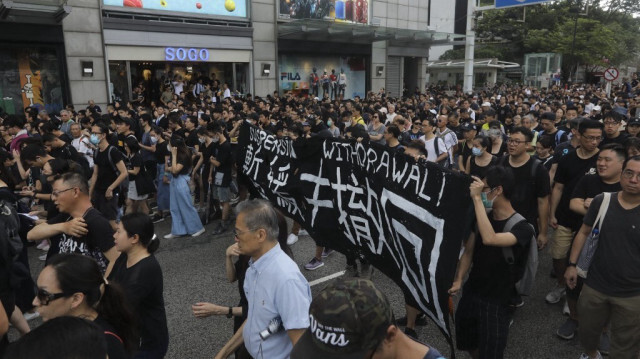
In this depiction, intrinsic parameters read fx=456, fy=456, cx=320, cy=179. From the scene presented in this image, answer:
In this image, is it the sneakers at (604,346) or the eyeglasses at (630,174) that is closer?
the eyeglasses at (630,174)

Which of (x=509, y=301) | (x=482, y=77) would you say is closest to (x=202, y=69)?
(x=509, y=301)

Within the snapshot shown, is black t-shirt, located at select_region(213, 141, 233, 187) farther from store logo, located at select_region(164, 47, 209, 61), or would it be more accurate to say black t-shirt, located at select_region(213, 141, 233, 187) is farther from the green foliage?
the green foliage

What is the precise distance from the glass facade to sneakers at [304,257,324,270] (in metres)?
12.6

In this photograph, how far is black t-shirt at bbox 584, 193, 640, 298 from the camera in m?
3.16

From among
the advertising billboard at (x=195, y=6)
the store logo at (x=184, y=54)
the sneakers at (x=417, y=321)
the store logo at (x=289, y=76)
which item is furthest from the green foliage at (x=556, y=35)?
the sneakers at (x=417, y=321)

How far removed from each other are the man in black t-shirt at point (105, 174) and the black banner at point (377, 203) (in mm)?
2134

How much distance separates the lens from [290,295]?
7.74 ft

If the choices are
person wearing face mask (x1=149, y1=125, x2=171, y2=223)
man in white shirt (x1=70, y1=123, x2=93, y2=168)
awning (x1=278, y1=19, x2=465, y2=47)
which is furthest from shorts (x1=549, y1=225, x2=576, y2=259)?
awning (x1=278, y1=19, x2=465, y2=47)

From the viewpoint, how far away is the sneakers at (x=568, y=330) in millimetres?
4215

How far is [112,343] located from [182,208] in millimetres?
5245

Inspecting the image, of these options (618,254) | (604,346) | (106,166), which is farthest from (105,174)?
(604,346)

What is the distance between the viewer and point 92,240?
3520mm

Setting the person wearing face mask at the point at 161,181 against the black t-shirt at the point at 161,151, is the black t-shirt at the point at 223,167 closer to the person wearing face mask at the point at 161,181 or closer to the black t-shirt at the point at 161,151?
the person wearing face mask at the point at 161,181

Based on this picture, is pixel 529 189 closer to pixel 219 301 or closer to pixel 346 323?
pixel 219 301
